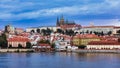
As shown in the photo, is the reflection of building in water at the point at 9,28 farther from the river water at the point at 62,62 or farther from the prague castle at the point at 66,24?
the river water at the point at 62,62

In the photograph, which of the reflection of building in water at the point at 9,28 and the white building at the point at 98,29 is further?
the white building at the point at 98,29

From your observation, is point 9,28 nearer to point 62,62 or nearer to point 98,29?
point 98,29

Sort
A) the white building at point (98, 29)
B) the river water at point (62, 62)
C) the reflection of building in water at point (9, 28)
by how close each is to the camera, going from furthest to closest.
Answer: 1. the white building at point (98, 29)
2. the reflection of building in water at point (9, 28)
3. the river water at point (62, 62)

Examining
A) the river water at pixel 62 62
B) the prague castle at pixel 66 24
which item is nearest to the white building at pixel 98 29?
the prague castle at pixel 66 24

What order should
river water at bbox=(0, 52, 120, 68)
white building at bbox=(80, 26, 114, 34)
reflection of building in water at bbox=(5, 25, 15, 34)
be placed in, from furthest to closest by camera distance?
white building at bbox=(80, 26, 114, 34), reflection of building in water at bbox=(5, 25, 15, 34), river water at bbox=(0, 52, 120, 68)

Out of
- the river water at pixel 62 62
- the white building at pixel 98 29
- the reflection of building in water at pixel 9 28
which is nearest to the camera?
the river water at pixel 62 62

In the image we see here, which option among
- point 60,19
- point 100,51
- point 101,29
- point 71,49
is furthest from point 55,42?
point 60,19

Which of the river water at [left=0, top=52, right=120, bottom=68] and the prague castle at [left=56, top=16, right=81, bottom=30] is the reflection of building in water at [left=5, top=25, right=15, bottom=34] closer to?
the prague castle at [left=56, top=16, right=81, bottom=30]

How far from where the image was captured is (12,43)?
7475 cm

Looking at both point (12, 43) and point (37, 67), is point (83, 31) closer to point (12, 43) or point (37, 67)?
point (12, 43)

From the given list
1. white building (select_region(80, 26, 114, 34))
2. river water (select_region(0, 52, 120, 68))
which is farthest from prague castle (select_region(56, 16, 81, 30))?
river water (select_region(0, 52, 120, 68))

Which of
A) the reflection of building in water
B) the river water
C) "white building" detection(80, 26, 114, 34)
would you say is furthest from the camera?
"white building" detection(80, 26, 114, 34)

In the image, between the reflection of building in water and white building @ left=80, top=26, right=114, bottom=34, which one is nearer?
the reflection of building in water

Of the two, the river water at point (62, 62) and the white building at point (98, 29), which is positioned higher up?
the white building at point (98, 29)
